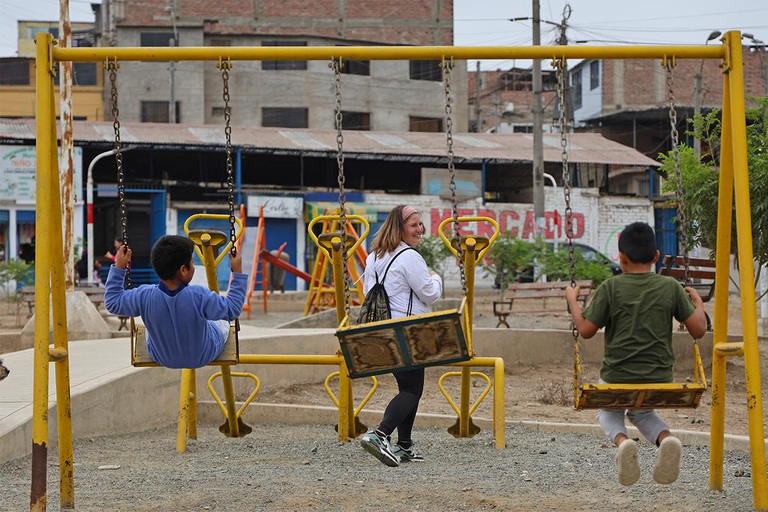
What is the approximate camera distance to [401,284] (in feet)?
18.9

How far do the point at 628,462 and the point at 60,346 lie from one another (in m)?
2.89

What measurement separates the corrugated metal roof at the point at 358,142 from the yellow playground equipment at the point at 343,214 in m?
27.0

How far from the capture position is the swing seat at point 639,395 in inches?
180

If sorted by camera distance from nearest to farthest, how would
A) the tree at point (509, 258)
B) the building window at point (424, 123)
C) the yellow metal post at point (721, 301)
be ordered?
1. the yellow metal post at point (721, 301)
2. the tree at point (509, 258)
3. the building window at point (424, 123)

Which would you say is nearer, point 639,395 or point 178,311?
point 639,395

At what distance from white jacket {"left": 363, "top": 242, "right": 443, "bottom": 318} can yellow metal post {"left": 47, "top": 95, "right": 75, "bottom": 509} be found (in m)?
1.77

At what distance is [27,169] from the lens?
30594 millimetres

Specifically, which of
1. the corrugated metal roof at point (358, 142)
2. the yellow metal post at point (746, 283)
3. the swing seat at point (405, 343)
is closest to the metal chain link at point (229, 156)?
the swing seat at point (405, 343)

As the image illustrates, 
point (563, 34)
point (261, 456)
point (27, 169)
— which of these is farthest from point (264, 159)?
point (261, 456)

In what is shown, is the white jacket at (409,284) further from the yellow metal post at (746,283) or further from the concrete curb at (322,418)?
the concrete curb at (322,418)

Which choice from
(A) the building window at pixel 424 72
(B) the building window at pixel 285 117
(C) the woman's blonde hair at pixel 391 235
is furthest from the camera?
(A) the building window at pixel 424 72

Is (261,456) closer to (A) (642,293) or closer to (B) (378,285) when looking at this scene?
(B) (378,285)

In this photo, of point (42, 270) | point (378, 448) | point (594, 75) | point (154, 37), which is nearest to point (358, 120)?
point (154, 37)

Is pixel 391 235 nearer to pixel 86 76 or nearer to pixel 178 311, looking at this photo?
pixel 178 311
